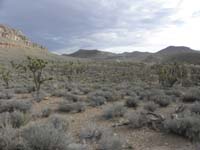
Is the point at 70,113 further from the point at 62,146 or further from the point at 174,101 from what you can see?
the point at 62,146

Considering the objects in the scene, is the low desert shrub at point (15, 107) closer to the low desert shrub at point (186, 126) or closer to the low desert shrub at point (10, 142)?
the low desert shrub at point (10, 142)

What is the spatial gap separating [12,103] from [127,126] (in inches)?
235

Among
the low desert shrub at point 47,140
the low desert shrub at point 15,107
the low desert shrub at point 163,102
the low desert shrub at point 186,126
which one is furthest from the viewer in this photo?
the low desert shrub at point 163,102

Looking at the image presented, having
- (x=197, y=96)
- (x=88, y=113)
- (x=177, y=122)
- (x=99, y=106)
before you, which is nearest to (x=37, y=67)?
(x=99, y=106)

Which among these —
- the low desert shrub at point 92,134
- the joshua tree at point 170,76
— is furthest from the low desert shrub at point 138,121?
the joshua tree at point 170,76

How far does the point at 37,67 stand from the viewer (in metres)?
23.0

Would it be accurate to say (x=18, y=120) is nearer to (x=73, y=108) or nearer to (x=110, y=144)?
(x=73, y=108)

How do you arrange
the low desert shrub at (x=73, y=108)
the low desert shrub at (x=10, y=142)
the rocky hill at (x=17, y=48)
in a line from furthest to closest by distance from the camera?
1. the rocky hill at (x=17, y=48)
2. the low desert shrub at (x=73, y=108)
3. the low desert shrub at (x=10, y=142)

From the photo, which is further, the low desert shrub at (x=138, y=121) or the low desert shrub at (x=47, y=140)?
the low desert shrub at (x=138, y=121)

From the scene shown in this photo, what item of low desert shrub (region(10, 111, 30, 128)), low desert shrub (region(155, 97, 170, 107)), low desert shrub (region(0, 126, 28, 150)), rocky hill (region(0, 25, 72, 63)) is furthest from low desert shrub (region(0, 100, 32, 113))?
rocky hill (region(0, 25, 72, 63))

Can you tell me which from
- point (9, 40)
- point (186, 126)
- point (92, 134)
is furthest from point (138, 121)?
point (9, 40)

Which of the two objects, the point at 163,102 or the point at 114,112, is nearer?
the point at 114,112

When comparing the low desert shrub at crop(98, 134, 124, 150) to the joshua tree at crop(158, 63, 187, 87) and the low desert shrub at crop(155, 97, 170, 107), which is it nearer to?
the low desert shrub at crop(155, 97, 170, 107)

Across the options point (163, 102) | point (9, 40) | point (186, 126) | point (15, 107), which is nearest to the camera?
point (186, 126)
